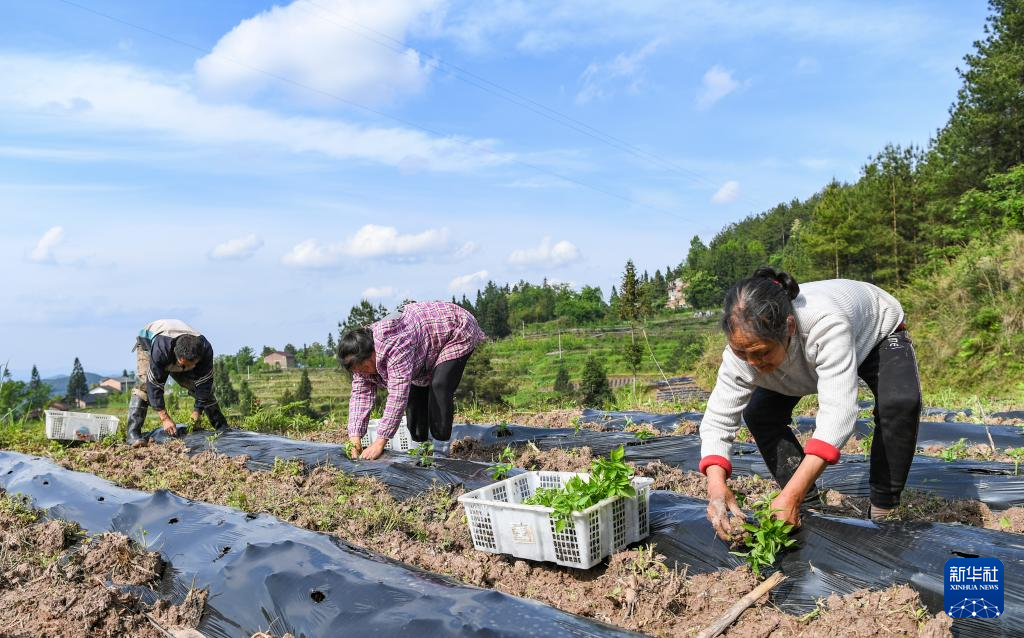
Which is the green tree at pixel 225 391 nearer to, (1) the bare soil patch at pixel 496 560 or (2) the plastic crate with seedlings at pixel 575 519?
(1) the bare soil patch at pixel 496 560

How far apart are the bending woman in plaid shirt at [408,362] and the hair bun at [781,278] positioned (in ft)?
8.30

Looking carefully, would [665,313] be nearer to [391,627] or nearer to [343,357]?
[343,357]

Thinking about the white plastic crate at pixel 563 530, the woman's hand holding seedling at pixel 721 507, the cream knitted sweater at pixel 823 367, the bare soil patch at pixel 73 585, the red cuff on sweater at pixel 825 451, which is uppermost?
the cream knitted sweater at pixel 823 367

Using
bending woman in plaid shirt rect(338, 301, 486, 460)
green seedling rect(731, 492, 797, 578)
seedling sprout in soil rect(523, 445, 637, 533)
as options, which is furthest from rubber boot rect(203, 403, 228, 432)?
green seedling rect(731, 492, 797, 578)

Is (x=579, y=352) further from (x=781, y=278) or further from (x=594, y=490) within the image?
(x=781, y=278)

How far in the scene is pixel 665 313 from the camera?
2894cm

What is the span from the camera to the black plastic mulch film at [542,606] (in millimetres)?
2104

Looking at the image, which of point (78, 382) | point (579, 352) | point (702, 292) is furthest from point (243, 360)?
point (702, 292)

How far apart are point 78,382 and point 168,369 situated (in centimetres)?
1014

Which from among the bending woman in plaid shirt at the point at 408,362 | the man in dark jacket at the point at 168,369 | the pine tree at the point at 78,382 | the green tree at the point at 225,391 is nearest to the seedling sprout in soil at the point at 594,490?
the bending woman in plaid shirt at the point at 408,362

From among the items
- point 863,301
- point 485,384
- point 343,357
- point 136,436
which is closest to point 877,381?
point 863,301

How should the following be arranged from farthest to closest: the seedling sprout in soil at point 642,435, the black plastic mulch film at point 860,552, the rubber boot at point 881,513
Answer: the seedling sprout in soil at point 642,435 → the rubber boot at point 881,513 → the black plastic mulch film at point 860,552

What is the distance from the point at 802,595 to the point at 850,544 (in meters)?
0.24

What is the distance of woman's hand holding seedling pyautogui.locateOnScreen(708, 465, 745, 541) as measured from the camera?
7.57 ft
